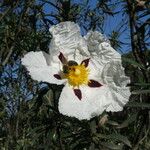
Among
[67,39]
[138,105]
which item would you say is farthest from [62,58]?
[138,105]

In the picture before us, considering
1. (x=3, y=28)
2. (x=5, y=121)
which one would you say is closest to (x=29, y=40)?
(x=3, y=28)

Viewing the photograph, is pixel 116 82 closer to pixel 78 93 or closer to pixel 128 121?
pixel 78 93

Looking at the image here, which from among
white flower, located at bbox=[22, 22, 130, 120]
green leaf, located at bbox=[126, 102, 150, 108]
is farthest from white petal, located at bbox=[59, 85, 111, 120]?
green leaf, located at bbox=[126, 102, 150, 108]

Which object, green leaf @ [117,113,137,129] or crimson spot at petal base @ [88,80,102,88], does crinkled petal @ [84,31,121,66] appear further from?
green leaf @ [117,113,137,129]

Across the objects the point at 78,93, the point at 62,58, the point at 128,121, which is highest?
the point at 62,58

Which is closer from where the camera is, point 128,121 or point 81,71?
point 81,71

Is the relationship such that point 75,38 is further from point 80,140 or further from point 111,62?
point 80,140

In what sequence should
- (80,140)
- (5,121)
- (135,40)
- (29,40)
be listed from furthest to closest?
1. (5,121)
2. (29,40)
3. (80,140)
4. (135,40)

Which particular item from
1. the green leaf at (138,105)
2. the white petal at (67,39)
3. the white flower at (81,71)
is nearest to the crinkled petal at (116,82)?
the white flower at (81,71)
